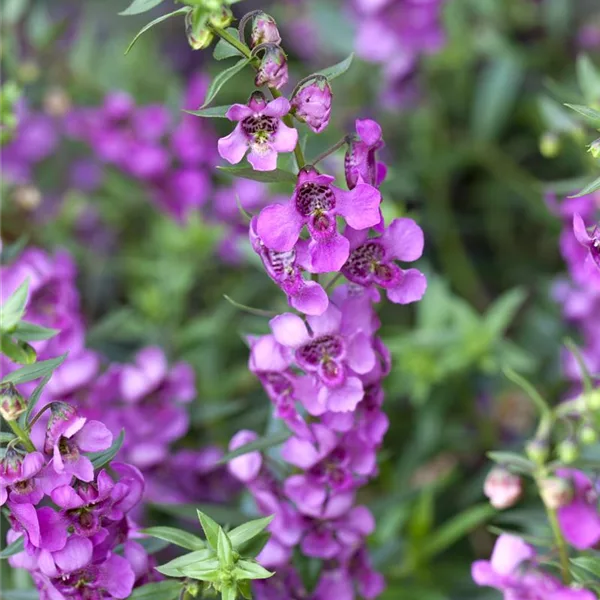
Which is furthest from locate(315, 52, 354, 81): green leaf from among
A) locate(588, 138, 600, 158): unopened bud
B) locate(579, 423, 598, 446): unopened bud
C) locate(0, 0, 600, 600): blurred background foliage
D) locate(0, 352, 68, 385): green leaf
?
locate(0, 0, 600, 600): blurred background foliage

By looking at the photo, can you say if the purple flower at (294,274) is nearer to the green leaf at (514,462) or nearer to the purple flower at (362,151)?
the purple flower at (362,151)

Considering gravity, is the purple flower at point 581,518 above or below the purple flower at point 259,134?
below

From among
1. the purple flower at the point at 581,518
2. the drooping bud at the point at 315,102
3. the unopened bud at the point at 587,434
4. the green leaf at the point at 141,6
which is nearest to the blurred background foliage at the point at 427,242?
the purple flower at the point at 581,518

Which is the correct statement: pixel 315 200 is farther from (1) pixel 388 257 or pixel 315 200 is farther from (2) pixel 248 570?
(2) pixel 248 570

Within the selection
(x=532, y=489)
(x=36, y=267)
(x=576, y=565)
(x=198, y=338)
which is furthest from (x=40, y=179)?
(x=576, y=565)

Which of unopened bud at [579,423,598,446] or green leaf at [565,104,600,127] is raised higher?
green leaf at [565,104,600,127]

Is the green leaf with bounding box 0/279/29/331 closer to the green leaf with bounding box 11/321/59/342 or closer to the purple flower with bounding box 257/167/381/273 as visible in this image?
the green leaf with bounding box 11/321/59/342

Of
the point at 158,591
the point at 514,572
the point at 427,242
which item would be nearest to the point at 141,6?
the point at 158,591
